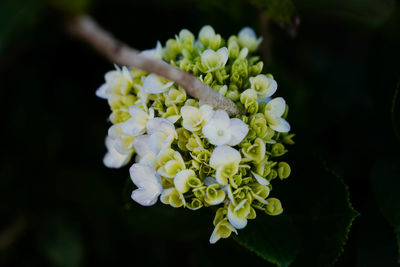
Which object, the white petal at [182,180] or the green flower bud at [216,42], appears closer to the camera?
the white petal at [182,180]

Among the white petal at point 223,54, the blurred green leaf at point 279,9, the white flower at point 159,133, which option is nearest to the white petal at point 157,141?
the white flower at point 159,133

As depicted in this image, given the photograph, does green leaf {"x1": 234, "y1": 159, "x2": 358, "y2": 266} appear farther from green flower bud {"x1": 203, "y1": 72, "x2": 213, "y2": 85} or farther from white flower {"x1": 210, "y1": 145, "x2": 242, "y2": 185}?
green flower bud {"x1": 203, "y1": 72, "x2": 213, "y2": 85}

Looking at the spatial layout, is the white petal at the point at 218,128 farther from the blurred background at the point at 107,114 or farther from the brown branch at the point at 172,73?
the blurred background at the point at 107,114

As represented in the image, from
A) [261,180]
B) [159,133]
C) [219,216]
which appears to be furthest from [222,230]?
[159,133]

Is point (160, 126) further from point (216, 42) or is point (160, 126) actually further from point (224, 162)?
point (216, 42)

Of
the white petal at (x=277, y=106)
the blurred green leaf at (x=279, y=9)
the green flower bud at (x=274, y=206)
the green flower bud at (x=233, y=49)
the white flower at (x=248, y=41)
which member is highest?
the blurred green leaf at (x=279, y=9)

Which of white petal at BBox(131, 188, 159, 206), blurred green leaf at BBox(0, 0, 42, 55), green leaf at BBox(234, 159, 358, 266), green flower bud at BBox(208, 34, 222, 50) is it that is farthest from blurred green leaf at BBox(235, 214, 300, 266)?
blurred green leaf at BBox(0, 0, 42, 55)
